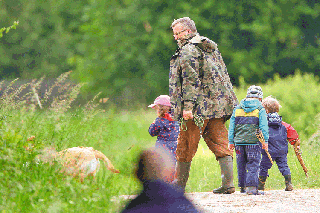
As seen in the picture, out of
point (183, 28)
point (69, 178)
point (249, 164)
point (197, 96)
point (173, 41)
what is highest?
point (173, 41)

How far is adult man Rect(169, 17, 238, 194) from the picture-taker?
573cm

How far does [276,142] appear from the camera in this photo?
23.0 feet

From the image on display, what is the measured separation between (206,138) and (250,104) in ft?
2.83

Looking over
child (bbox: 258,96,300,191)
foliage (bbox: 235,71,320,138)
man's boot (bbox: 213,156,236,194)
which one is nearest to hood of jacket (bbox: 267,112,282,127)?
child (bbox: 258,96,300,191)

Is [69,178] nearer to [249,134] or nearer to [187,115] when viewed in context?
[187,115]

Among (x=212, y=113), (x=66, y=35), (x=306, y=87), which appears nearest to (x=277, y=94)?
(x=306, y=87)

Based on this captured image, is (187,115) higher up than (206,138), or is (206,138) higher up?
(187,115)

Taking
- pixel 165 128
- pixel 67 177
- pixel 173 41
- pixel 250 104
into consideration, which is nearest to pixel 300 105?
pixel 250 104

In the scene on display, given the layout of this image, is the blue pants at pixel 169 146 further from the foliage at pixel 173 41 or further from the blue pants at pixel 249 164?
the foliage at pixel 173 41

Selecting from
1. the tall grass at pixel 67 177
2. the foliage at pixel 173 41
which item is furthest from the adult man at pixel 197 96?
the foliage at pixel 173 41

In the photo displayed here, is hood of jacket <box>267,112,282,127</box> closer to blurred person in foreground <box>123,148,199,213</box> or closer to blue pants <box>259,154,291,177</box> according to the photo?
blue pants <box>259,154,291,177</box>

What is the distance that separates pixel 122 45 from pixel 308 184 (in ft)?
66.1

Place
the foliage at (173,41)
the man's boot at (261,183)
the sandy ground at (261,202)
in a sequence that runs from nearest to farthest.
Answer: the sandy ground at (261,202) → the man's boot at (261,183) → the foliage at (173,41)

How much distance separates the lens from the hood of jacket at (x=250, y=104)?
Result: 21.3 feet
